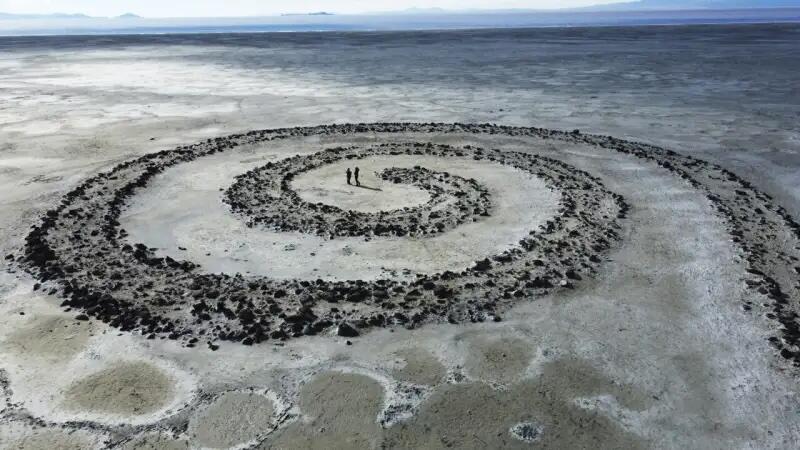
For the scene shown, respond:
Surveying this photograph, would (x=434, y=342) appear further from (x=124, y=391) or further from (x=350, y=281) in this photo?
(x=124, y=391)

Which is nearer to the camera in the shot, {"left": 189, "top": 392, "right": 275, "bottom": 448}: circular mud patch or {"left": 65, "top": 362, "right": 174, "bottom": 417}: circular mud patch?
{"left": 189, "top": 392, "right": 275, "bottom": 448}: circular mud patch

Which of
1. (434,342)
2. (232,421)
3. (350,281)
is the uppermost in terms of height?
(350,281)

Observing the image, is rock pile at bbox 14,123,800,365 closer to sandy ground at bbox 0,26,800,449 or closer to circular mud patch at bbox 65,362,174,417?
sandy ground at bbox 0,26,800,449

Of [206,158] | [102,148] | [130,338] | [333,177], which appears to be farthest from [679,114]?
[130,338]

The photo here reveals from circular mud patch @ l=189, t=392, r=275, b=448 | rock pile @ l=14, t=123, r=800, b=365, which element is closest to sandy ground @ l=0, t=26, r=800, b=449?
circular mud patch @ l=189, t=392, r=275, b=448

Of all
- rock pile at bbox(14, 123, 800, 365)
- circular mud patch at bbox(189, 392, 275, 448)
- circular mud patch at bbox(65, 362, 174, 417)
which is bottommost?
circular mud patch at bbox(189, 392, 275, 448)

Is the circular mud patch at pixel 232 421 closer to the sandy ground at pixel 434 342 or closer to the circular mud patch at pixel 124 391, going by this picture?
the sandy ground at pixel 434 342

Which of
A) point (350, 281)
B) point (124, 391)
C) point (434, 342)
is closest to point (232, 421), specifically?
point (124, 391)

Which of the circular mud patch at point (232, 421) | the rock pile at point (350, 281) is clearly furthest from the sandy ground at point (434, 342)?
the rock pile at point (350, 281)
